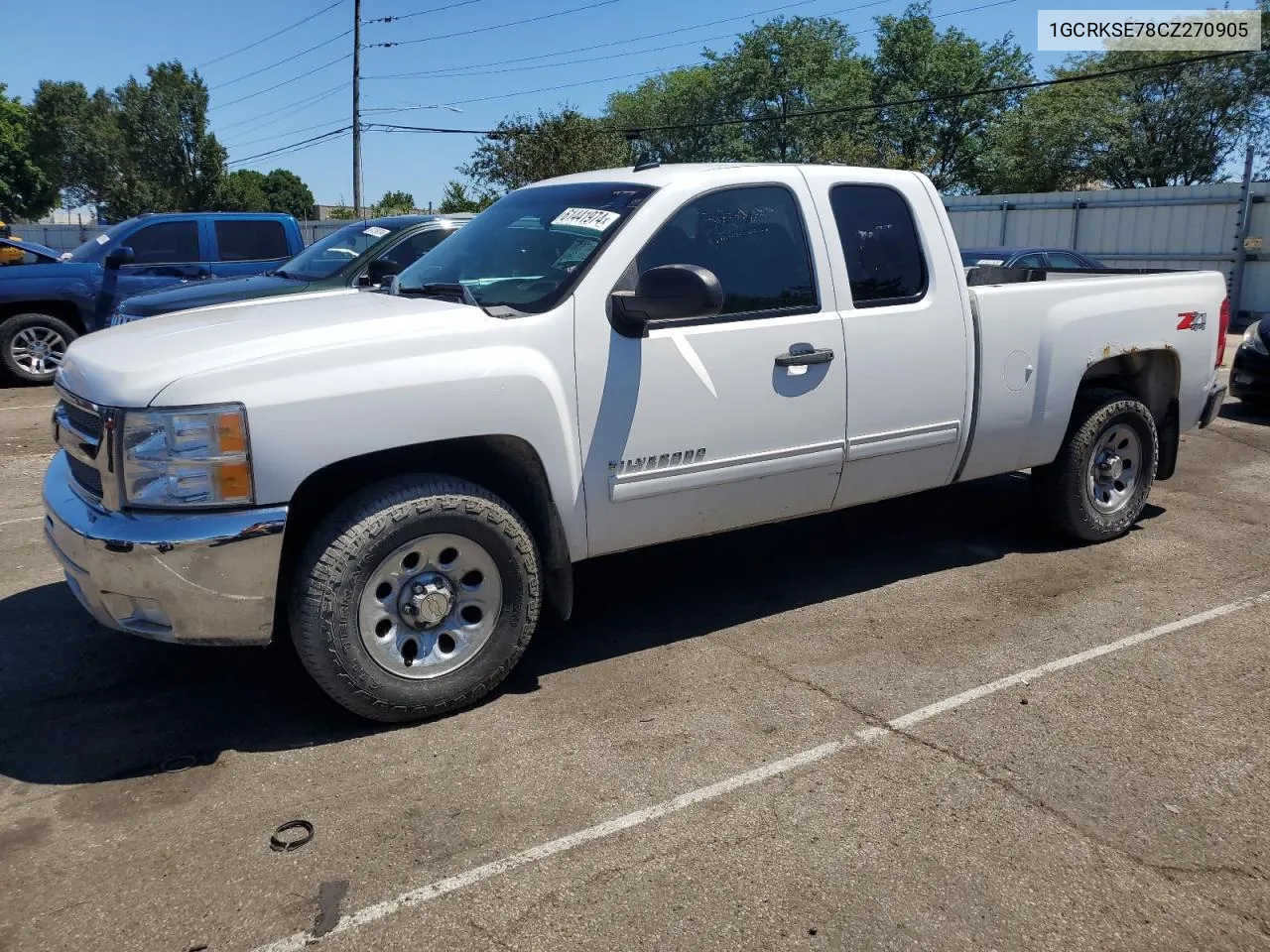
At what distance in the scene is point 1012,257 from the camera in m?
14.7

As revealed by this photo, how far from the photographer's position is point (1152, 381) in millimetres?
6246

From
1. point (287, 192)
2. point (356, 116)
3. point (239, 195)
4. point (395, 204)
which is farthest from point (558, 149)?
point (287, 192)

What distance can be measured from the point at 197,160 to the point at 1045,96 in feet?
157

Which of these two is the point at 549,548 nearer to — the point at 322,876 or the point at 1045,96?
the point at 322,876

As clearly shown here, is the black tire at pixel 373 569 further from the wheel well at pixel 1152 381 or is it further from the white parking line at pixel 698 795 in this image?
the wheel well at pixel 1152 381

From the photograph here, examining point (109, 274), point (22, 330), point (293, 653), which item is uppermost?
point (109, 274)

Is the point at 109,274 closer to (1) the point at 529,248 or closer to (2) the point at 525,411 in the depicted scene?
(1) the point at 529,248

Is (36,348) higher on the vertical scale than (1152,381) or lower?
lower

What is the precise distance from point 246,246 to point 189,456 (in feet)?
33.0

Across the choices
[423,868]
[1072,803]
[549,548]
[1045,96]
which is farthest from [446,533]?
[1045,96]

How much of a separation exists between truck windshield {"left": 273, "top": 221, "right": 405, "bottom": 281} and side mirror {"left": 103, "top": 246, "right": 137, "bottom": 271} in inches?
108

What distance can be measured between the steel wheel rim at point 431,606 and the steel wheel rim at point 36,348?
9.99 m

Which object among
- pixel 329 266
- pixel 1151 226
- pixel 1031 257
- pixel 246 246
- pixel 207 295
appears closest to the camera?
pixel 207 295

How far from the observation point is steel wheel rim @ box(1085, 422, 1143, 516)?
236 inches
